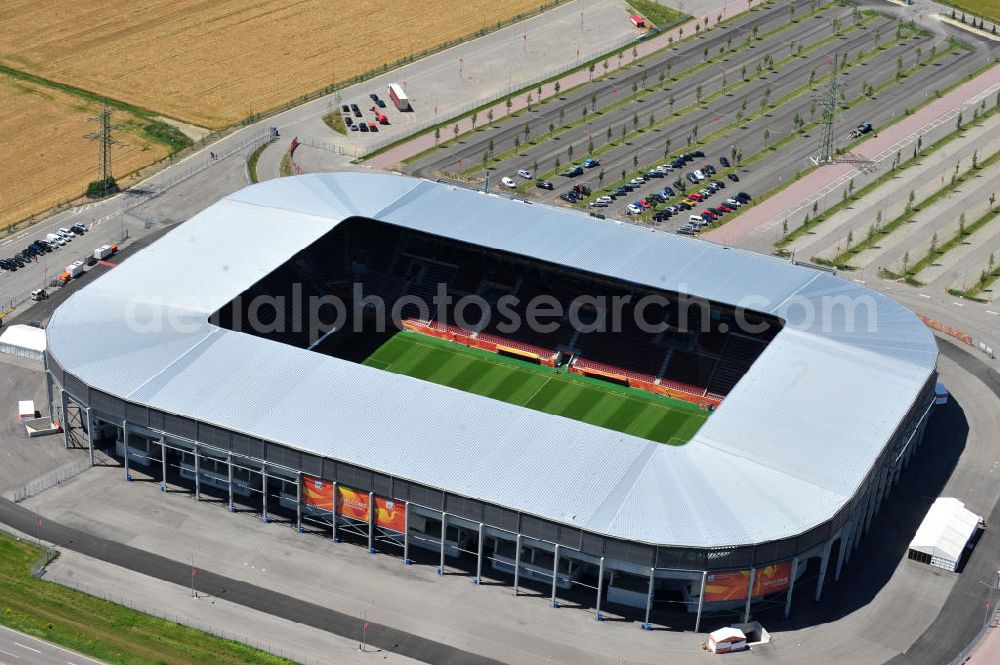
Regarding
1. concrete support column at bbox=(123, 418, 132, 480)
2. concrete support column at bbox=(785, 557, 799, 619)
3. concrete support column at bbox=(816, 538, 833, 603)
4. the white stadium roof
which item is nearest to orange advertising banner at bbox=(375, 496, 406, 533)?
the white stadium roof

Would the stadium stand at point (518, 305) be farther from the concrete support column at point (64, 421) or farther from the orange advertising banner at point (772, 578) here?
the orange advertising banner at point (772, 578)

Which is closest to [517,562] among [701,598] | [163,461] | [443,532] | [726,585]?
[443,532]

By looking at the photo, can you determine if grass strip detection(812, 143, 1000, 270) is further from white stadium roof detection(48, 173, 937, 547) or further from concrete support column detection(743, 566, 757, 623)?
concrete support column detection(743, 566, 757, 623)

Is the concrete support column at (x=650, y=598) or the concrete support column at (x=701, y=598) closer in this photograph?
the concrete support column at (x=701, y=598)

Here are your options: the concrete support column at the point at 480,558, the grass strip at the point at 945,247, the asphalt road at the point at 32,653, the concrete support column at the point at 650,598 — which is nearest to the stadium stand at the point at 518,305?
the grass strip at the point at 945,247

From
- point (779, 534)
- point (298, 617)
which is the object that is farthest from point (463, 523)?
point (779, 534)

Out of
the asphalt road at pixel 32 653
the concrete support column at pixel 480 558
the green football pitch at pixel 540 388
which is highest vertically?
the concrete support column at pixel 480 558
